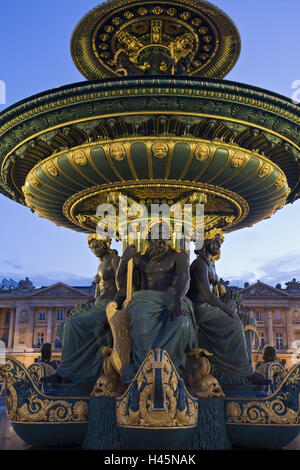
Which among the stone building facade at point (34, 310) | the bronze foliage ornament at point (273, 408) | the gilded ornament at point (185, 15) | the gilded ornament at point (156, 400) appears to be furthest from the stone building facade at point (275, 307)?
the gilded ornament at point (156, 400)

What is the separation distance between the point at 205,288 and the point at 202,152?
69.6 inches

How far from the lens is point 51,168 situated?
6.38 m

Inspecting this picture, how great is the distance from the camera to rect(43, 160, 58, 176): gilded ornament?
6348mm

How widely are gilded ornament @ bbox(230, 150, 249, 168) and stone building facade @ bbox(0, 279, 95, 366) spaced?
5723 centimetres

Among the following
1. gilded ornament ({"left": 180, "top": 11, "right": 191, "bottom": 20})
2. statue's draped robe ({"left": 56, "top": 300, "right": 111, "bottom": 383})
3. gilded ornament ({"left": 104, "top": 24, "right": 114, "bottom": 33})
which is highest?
gilded ornament ({"left": 104, "top": 24, "right": 114, "bottom": 33})

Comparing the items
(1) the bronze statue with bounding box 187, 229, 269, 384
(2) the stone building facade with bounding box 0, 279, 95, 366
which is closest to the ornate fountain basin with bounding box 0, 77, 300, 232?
(1) the bronze statue with bounding box 187, 229, 269, 384

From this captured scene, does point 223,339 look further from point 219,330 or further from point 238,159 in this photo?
point 238,159

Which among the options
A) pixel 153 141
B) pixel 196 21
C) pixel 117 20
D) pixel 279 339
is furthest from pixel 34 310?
pixel 153 141

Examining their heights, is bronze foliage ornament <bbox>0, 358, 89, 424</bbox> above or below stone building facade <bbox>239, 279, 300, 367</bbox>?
below

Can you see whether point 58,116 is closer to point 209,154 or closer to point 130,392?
point 209,154

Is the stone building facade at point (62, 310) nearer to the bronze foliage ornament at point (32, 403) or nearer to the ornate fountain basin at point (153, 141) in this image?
the ornate fountain basin at point (153, 141)

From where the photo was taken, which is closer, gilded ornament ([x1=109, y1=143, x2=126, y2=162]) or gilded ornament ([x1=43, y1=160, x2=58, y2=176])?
gilded ornament ([x1=109, y1=143, x2=126, y2=162])

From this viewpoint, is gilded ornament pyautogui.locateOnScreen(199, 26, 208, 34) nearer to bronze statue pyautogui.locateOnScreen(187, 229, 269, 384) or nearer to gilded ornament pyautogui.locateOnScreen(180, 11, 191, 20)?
gilded ornament pyautogui.locateOnScreen(180, 11, 191, 20)

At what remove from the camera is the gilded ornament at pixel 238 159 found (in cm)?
612
